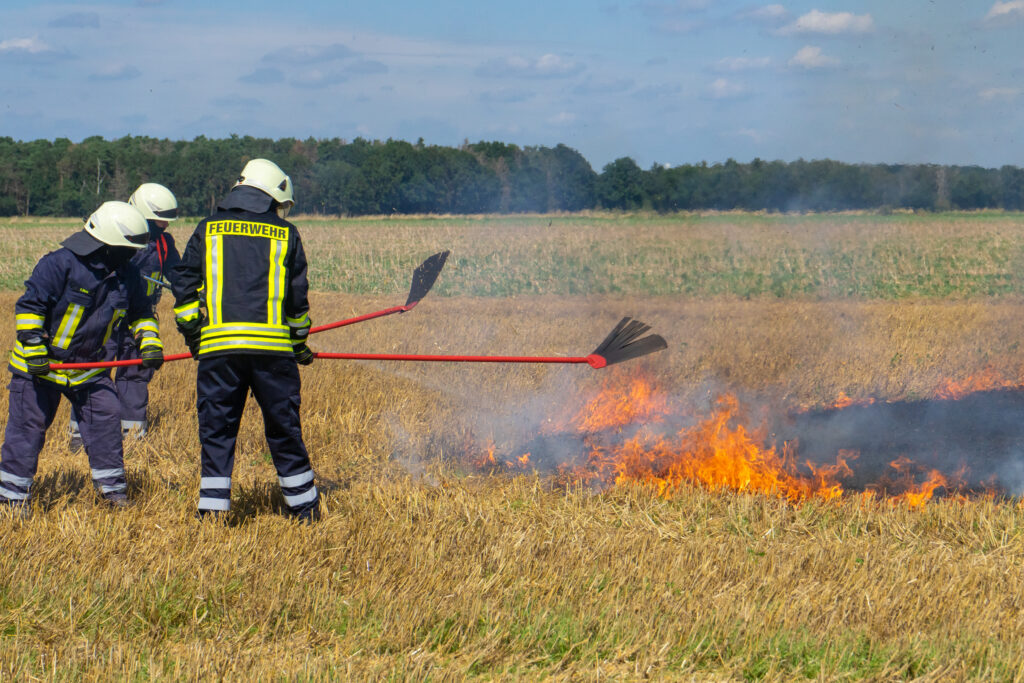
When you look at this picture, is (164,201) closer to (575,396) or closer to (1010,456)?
(575,396)

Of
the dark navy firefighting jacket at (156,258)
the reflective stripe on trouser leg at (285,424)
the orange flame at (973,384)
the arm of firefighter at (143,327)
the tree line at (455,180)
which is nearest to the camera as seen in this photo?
the reflective stripe on trouser leg at (285,424)

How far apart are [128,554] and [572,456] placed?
3242 mm

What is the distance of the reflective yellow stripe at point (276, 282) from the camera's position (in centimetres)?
477

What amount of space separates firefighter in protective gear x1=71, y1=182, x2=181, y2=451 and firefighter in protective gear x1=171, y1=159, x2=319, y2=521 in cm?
233

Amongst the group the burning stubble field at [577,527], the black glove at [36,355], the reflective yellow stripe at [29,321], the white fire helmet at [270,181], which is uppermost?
the white fire helmet at [270,181]

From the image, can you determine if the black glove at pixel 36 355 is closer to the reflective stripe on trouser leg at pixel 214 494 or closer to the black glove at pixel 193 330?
the black glove at pixel 193 330

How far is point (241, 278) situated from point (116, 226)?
994 mm

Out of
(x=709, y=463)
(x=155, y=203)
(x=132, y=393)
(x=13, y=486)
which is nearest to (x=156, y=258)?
(x=155, y=203)

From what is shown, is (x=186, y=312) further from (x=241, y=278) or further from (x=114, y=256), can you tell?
(x=114, y=256)

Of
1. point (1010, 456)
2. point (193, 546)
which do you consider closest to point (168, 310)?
point (193, 546)

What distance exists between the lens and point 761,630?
3.78m

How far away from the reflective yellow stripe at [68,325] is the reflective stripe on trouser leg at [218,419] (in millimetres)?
874

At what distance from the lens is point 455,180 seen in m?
45.8

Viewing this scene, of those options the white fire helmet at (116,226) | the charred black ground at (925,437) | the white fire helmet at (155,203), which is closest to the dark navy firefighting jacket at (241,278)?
the white fire helmet at (116,226)
